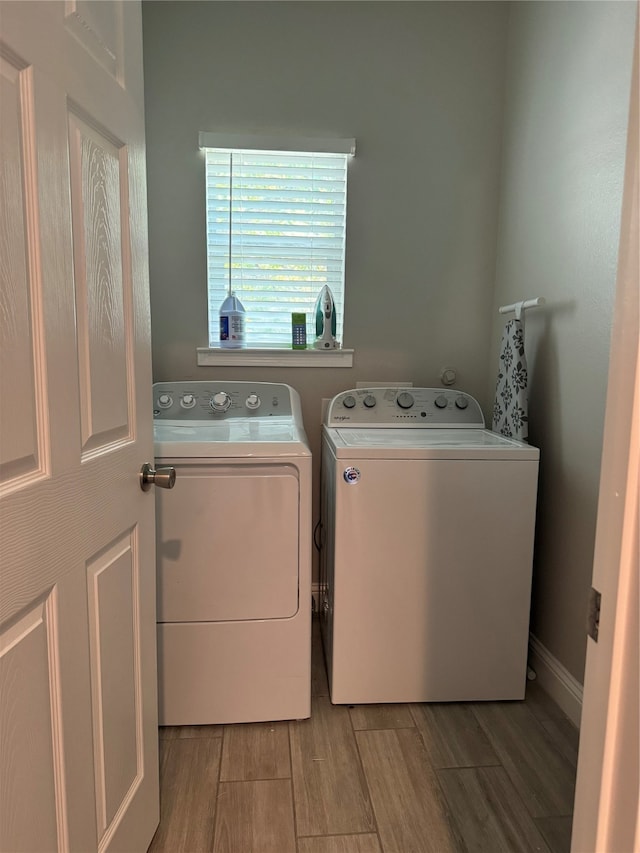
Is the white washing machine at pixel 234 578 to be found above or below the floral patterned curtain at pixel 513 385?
below

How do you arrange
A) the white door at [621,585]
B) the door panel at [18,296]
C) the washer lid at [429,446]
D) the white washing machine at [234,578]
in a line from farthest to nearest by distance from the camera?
the washer lid at [429,446] < the white washing machine at [234,578] < the door panel at [18,296] < the white door at [621,585]

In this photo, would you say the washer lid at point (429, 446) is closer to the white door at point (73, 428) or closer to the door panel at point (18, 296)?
the white door at point (73, 428)

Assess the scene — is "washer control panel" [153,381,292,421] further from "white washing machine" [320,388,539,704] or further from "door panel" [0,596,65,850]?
"door panel" [0,596,65,850]

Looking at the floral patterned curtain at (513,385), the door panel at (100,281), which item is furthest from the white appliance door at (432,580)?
the door panel at (100,281)

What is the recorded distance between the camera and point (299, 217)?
243 centimetres

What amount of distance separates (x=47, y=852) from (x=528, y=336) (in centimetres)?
204

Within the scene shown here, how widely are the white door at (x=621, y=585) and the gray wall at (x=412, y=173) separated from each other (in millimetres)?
1389

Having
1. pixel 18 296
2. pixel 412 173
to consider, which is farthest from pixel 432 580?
pixel 412 173

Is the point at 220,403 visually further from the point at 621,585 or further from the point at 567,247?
the point at 621,585

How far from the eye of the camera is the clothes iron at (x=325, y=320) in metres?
2.40

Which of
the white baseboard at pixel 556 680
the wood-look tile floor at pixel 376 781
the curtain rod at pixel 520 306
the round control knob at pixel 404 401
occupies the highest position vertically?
the curtain rod at pixel 520 306

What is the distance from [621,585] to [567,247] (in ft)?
5.33

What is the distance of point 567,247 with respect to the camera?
1887 mm

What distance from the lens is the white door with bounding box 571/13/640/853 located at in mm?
531
